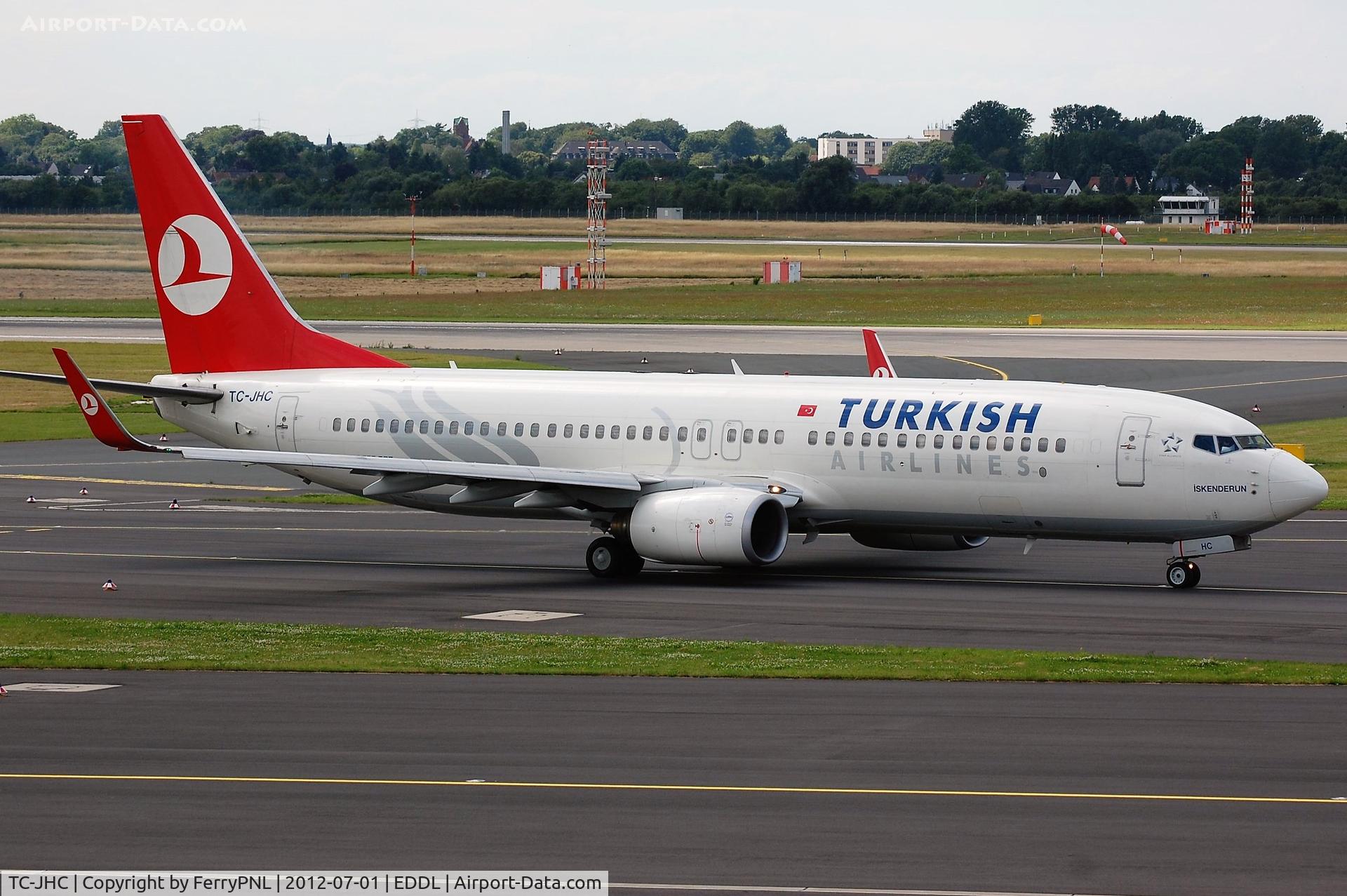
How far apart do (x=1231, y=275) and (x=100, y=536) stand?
128 m

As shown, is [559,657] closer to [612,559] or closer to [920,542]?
[612,559]

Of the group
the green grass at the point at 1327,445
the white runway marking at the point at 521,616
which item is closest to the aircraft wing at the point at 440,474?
the white runway marking at the point at 521,616

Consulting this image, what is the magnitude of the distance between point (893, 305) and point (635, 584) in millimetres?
88253

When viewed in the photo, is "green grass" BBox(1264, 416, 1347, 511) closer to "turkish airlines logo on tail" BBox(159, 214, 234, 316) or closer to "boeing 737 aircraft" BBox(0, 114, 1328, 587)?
"boeing 737 aircraft" BBox(0, 114, 1328, 587)

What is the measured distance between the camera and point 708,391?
39.7 m

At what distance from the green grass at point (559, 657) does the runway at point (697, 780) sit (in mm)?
731

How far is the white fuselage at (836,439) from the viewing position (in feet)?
117

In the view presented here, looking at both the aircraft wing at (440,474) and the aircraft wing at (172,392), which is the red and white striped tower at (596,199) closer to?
the aircraft wing at (172,392)

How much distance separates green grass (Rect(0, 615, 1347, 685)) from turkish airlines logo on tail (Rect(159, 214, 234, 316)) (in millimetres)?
13566

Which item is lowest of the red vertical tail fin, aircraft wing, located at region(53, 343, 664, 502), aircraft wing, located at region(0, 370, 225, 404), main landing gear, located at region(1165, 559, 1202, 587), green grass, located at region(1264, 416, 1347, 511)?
green grass, located at region(1264, 416, 1347, 511)

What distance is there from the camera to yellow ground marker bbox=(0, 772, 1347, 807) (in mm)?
19375

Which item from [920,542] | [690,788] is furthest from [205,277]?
[690,788]

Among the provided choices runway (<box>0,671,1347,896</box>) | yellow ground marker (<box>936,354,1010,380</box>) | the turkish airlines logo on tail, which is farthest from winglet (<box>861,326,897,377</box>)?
yellow ground marker (<box>936,354,1010,380</box>)

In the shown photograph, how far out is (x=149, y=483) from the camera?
5362 centimetres
